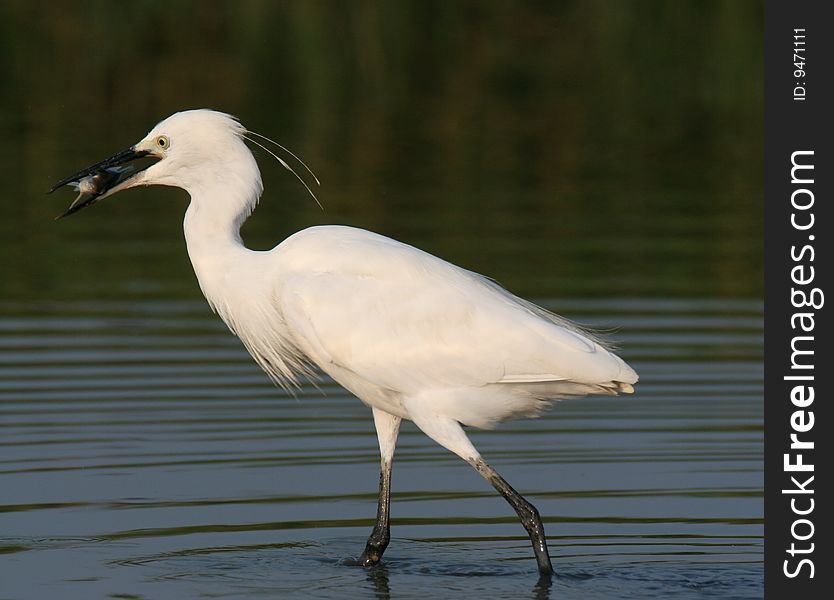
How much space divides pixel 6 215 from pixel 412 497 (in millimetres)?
9831

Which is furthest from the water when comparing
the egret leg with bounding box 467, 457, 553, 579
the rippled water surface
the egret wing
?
the egret wing

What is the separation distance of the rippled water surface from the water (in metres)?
0.03

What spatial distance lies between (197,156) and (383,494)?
1.98 m

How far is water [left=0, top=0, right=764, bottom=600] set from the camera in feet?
28.3

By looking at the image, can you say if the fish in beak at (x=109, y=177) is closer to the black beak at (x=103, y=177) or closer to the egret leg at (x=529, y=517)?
the black beak at (x=103, y=177)

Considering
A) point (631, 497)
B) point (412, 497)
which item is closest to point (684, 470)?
point (631, 497)

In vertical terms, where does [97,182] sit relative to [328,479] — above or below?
above

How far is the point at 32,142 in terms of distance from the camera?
21.6 m

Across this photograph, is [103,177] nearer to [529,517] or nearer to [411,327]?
[411,327]

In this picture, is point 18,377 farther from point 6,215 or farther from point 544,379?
point 6,215

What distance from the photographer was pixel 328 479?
9891 mm

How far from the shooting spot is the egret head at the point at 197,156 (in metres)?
8.70

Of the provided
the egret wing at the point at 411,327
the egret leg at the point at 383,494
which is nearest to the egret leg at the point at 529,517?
the egret wing at the point at 411,327

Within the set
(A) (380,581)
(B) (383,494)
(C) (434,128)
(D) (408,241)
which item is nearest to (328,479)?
(B) (383,494)
